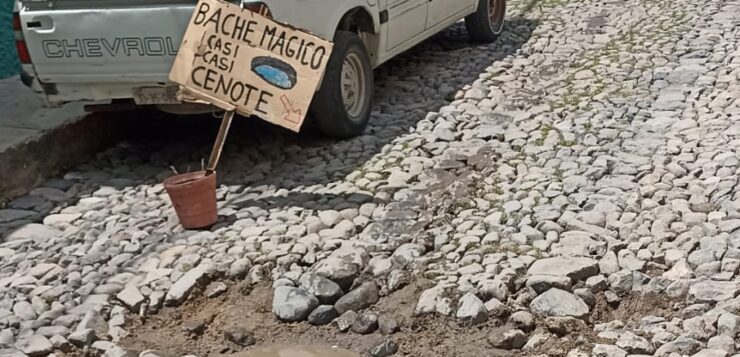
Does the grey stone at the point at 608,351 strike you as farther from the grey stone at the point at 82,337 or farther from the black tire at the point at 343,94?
the black tire at the point at 343,94

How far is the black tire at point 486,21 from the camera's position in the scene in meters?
9.27

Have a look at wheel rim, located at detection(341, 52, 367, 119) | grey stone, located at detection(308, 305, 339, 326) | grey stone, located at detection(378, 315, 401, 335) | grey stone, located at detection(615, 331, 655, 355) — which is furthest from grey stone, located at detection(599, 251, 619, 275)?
wheel rim, located at detection(341, 52, 367, 119)

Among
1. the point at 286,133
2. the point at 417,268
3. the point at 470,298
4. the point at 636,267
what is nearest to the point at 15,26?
the point at 286,133

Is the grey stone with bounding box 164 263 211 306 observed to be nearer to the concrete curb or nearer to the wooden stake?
the wooden stake

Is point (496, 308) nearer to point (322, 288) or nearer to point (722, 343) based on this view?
point (322, 288)

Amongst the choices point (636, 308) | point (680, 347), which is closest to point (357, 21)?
point (636, 308)

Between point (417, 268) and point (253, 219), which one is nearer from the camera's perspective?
point (417, 268)

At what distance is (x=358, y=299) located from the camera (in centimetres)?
454

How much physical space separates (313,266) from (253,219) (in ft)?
2.63

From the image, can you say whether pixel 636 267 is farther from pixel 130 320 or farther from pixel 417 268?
pixel 130 320

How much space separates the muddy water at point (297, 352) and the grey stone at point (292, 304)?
20 cm

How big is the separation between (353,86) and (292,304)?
2.63m

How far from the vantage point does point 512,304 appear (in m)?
4.40

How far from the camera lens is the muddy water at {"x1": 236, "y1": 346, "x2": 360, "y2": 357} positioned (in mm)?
4266
